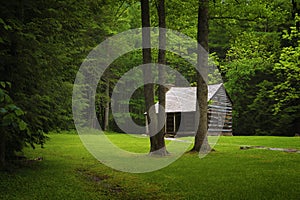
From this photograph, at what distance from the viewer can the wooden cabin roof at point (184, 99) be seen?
3578cm

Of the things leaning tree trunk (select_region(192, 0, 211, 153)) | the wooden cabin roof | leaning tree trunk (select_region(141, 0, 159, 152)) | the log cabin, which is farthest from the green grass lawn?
the log cabin

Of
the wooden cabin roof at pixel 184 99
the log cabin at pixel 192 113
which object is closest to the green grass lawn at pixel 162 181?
the wooden cabin roof at pixel 184 99

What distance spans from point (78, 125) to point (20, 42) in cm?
3299

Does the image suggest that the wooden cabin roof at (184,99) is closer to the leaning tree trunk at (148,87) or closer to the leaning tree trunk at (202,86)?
the leaning tree trunk at (202,86)

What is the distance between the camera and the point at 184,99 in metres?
37.6

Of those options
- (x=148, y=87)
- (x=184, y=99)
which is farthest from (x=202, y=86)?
(x=184, y=99)

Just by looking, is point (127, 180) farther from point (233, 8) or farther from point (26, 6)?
point (233, 8)

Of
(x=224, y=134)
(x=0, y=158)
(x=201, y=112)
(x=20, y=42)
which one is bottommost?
(x=224, y=134)

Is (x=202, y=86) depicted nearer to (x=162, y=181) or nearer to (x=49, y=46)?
(x=162, y=181)

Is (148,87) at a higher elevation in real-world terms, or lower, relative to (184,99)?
higher

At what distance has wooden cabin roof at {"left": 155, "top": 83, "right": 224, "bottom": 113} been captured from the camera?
35781 millimetres

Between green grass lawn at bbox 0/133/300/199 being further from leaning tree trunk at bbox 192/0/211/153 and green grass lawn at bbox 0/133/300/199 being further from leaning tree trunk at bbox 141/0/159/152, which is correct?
leaning tree trunk at bbox 192/0/211/153

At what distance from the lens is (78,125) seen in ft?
135

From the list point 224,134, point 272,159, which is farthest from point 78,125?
point 272,159
